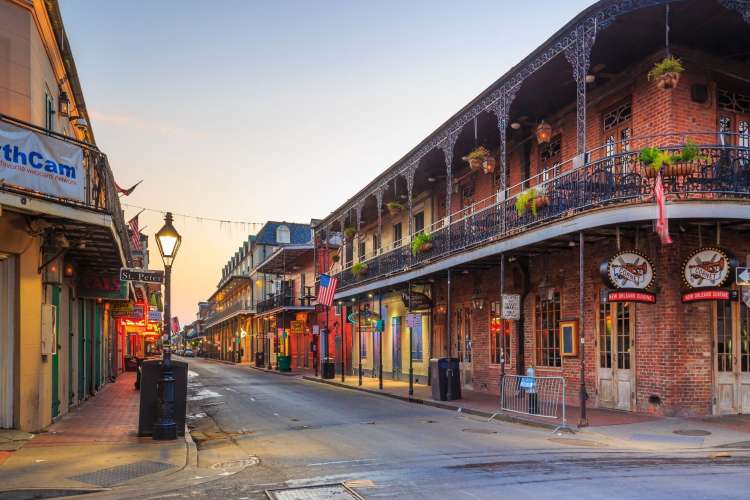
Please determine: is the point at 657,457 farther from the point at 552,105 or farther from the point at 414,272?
the point at 414,272

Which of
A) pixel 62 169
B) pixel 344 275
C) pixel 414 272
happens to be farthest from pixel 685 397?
pixel 344 275

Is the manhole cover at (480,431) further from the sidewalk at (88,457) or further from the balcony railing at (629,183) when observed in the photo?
Answer: the sidewalk at (88,457)

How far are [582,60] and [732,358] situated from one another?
273 inches

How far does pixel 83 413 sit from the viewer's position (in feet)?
49.5

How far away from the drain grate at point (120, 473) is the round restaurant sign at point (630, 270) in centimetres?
877

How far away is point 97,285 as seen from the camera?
17734 mm

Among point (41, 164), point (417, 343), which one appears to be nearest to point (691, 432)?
point (41, 164)

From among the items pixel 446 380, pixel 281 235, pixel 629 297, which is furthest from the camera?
pixel 281 235

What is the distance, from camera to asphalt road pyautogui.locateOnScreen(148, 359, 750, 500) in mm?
7289

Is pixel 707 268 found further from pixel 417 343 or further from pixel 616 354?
pixel 417 343

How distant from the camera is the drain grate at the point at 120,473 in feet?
26.3

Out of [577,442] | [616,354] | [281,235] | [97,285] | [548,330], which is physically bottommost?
[577,442]

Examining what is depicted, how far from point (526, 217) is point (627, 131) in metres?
3.02

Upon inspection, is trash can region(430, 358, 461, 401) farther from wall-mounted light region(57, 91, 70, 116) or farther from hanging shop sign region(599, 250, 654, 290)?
wall-mounted light region(57, 91, 70, 116)
